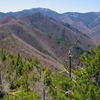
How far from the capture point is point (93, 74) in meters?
12.8

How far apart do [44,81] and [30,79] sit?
34.9 ft

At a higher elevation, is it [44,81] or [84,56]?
[84,56]

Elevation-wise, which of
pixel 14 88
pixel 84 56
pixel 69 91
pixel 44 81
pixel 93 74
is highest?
pixel 84 56

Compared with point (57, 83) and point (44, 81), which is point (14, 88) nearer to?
point (44, 81)

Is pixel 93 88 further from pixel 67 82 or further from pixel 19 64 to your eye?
pixel 19 64

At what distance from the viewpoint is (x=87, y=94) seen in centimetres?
1226

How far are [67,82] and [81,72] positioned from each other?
114 cm

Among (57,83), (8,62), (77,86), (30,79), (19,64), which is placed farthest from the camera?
(8,62)

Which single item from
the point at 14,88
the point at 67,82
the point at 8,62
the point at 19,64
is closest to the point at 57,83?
the point at 67,82

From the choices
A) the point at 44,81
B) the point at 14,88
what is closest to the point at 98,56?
the point at 44,81

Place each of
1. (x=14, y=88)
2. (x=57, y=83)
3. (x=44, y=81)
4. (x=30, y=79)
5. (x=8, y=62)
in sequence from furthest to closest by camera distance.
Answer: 1. (x=8, y=62)
2. (x=14, y=88)
3. (x=30, y=79)
4. (x=44, y=81)
5. (x=57, y=83)

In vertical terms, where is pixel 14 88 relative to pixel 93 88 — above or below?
below

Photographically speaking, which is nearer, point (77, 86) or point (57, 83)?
point (77, 86)

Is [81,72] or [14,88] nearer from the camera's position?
[81,72]
